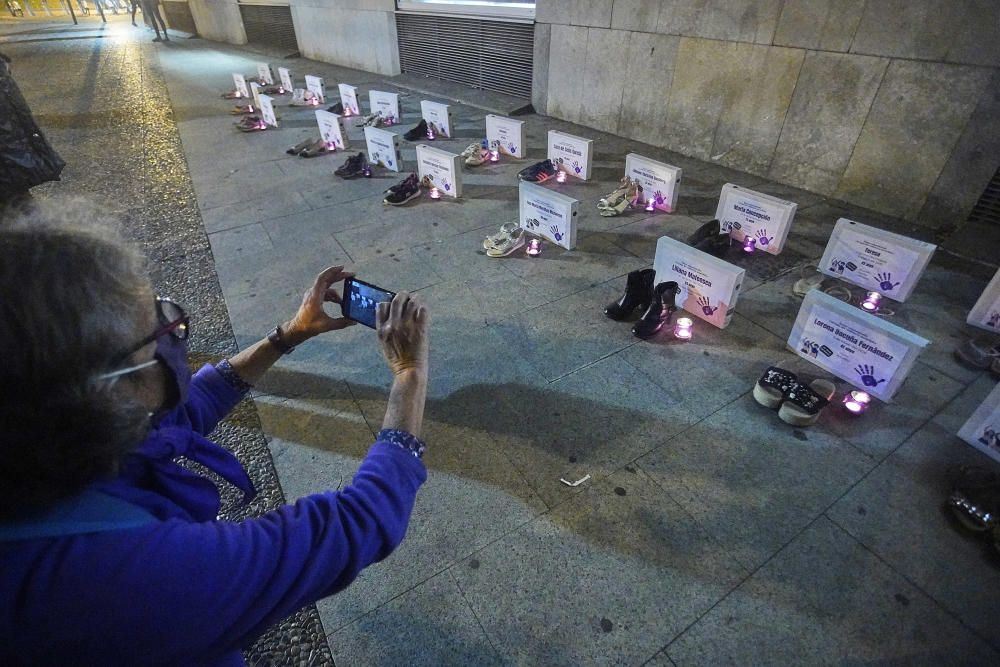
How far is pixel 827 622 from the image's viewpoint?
1.78 m

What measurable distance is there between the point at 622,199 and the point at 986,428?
334 centimetres

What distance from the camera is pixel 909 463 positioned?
2.36 meters

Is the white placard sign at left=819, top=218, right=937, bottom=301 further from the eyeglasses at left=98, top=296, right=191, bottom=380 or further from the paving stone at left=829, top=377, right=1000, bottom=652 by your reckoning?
the eyeglasses at left=98, top=296, right=191, bottom=380

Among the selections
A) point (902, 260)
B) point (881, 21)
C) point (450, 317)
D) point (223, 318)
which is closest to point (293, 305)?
point (223, 318)

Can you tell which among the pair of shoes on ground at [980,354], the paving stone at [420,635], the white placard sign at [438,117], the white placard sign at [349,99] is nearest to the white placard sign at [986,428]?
the pair of shoes on ground at [980,354]

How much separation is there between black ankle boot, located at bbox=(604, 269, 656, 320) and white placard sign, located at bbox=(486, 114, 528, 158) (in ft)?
12.5

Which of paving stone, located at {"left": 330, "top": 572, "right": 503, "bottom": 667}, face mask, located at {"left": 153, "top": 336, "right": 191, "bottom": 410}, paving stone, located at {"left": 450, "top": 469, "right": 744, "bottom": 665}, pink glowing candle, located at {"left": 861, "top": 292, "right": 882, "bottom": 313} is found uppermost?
face mask, located at {"left": 153, "top": 336, "right": 191, "bottom": 410}

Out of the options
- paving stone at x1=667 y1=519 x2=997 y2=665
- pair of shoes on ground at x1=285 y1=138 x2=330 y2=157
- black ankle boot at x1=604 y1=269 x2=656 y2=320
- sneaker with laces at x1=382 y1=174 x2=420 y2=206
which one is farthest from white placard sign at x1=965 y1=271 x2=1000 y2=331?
pair of shoes on ground at x1=285 y1=138 x2=330 y2=157

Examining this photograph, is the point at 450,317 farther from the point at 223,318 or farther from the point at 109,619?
the point at 109,619

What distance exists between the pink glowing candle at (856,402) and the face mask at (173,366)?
9.86ft

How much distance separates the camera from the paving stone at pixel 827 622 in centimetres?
170

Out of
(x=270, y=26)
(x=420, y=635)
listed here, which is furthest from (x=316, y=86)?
(x=270, y=26)

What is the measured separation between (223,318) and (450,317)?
1664mm

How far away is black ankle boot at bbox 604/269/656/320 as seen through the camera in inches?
128
